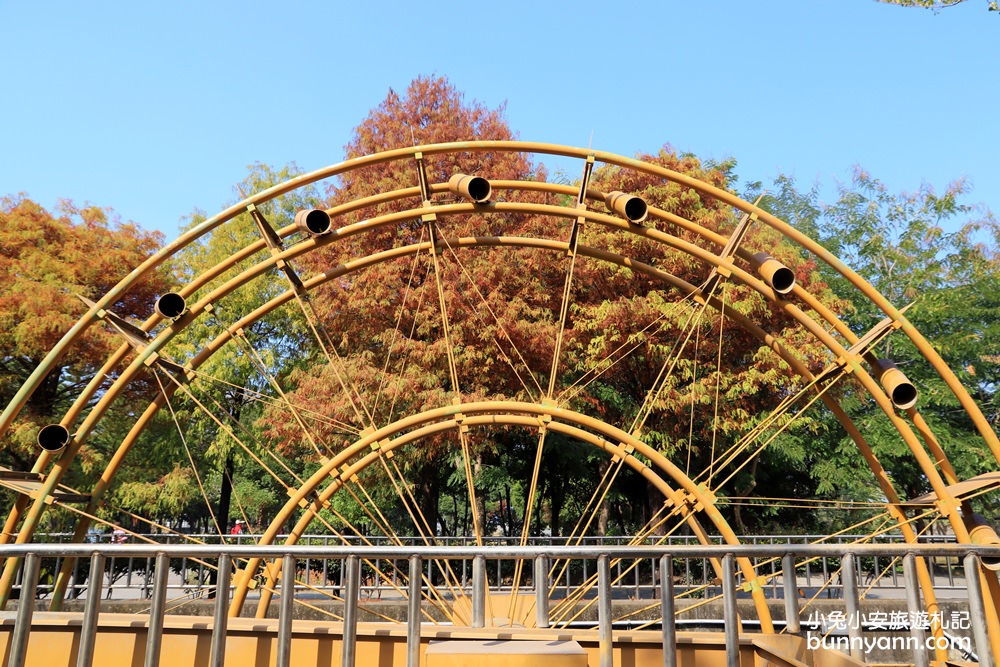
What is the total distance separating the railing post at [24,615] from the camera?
4.79m

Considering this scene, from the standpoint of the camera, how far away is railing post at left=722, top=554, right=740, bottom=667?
446 centimetres

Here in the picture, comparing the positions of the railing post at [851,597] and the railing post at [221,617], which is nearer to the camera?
the railing post at [851,597]

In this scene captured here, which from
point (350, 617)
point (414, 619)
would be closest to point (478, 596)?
point (414, 619)

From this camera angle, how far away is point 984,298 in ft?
65.7

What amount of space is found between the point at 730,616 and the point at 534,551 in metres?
1.20

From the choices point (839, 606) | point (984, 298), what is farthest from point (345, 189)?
point (984, 298)

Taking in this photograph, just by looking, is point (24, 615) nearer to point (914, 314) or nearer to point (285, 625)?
point (285, 625)

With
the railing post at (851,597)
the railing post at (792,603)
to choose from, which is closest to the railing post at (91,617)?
the railing post at (792,603)

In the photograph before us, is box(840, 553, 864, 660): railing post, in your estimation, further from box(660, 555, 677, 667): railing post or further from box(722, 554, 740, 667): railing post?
box(660, 555, 677, 667): railing post

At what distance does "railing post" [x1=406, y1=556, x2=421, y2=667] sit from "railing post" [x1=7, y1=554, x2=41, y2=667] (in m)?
2.28

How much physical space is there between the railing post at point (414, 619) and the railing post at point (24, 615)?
2.28m

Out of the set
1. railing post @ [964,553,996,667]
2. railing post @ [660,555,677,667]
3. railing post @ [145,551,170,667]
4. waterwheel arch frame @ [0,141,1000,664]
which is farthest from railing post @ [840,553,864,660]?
railing post @ [145,551,170,667]

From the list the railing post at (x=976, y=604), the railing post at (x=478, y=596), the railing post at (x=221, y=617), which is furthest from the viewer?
the railing post at (x=478, y=596)

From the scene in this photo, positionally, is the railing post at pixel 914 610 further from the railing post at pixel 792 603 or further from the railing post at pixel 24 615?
the railing post at pixel 24 615
